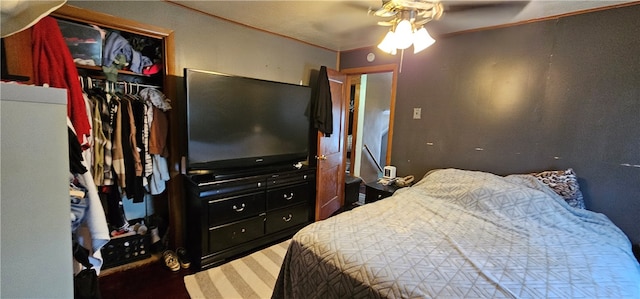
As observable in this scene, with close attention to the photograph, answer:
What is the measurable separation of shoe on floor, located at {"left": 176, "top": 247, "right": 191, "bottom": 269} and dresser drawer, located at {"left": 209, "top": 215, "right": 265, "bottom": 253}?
25 cm

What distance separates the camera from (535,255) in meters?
1.33

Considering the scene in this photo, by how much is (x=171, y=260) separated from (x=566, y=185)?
3264 millimetres

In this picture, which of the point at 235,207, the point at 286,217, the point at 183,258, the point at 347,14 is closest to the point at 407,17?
the point at 347,14

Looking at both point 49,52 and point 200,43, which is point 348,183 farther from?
point 49,52

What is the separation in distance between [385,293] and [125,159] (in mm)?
2074

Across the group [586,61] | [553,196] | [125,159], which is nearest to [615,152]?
[553,196]

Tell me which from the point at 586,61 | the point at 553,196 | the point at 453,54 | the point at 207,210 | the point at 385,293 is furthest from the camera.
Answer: the point at 453,54

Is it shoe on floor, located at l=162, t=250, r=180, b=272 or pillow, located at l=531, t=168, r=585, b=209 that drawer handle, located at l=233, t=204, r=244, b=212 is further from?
pillow, located at l=531, t=168, r=585, b=209

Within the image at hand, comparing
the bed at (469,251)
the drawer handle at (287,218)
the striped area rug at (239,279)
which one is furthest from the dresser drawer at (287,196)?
the bed at (469,251)

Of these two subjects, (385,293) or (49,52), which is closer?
(385,293)

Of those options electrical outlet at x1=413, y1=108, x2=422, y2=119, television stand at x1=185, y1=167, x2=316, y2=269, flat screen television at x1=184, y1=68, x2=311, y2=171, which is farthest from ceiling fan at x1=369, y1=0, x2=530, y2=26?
television stand at x1=185, y1=167, x2=316, y2=269

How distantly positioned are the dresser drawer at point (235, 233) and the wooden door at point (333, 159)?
0.86 meters

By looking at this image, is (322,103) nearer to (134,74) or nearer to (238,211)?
(238,211)

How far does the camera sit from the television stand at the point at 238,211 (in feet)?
7.22
